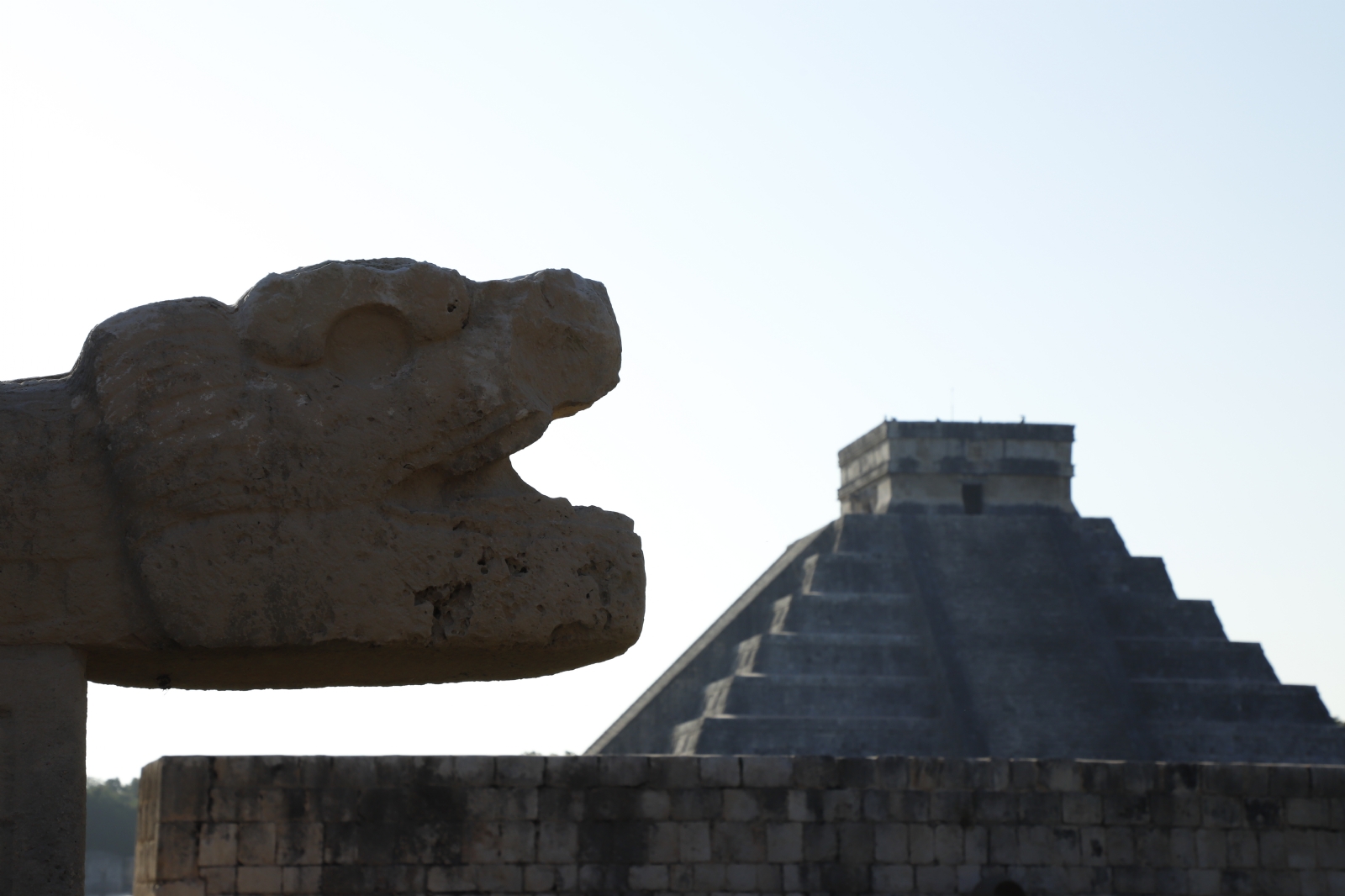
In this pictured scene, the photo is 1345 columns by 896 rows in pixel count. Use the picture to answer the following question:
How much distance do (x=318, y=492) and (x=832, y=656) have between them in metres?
30.9

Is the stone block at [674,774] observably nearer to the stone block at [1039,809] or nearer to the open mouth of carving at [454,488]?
the stone block at [1039,809]

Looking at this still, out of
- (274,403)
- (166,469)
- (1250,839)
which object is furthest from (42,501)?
(1250,839)

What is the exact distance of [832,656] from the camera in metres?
32.9

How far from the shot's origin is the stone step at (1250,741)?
32.6m

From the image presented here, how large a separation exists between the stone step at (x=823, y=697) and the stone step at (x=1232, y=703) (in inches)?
186

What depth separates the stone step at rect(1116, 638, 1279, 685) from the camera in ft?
114

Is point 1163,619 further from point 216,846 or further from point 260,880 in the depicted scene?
point 216,846

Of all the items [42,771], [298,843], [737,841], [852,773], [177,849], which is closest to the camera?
[42,771]

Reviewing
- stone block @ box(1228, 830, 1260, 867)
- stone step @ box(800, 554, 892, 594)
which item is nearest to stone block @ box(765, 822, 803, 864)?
stone block @ box(1228, 830, 1260, 867)

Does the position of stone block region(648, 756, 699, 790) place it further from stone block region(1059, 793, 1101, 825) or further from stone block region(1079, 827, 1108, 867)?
stone block region(1079, 827, 1108, 867)

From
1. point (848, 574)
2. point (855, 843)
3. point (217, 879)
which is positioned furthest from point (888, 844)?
point (848, 574)

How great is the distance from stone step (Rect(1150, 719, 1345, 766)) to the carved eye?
3177 centimetres

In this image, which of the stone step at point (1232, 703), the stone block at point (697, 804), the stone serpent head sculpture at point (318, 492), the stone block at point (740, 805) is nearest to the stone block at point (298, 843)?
the stone block at point (697, 804)

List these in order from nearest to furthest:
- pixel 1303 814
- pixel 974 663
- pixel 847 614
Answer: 1. pixel 1303 814
2. pixel 847 614
3. pixel 974 663
